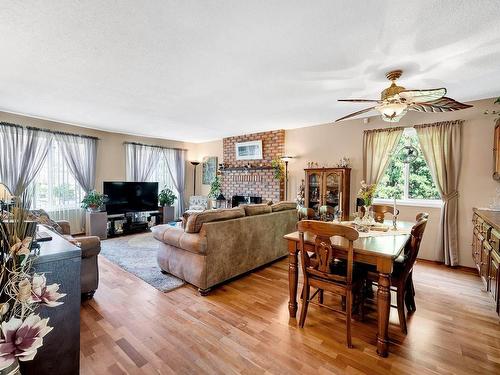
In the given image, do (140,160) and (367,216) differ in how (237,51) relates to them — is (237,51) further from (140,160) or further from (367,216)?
(140,160)

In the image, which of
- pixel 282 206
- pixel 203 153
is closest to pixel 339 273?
pixel 282 206

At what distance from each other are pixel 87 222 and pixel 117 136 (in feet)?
7.36

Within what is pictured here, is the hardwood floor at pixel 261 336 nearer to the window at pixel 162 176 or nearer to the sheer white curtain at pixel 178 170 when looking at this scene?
the window at pixel 162 176

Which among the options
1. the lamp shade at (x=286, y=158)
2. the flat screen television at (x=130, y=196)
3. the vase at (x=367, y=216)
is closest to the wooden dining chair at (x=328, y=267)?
the vase at (x=367, y=216)

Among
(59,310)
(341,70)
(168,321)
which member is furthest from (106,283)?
(341,70)

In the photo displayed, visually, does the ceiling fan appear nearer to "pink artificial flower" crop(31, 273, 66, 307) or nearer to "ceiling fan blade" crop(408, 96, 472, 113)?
"ceiling fan blade" crop(408, 96, 472, 113)

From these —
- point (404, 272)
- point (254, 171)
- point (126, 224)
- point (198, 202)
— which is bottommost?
point (126, 224)

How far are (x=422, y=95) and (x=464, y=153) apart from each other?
234 centimetres

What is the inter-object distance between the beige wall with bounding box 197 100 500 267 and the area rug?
3.55m

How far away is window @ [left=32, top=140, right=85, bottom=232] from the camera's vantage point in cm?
488

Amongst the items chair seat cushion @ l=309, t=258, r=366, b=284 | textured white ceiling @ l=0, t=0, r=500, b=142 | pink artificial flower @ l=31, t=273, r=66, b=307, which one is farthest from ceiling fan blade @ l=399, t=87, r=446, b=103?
pink artificial flower @ l=31, t=273, r=66, b=307

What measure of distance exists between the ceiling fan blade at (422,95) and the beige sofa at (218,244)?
217 centimetres

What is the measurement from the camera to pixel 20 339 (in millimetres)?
714

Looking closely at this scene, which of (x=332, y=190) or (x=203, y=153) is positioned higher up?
(x=203, y=153)
